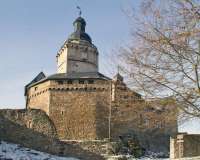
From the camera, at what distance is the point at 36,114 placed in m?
25.0

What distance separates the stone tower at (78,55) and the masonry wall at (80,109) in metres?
6.44

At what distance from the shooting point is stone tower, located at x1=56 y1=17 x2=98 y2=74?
39.2m

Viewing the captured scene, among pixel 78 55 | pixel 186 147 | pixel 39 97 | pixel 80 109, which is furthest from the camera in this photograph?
pixel 78 55

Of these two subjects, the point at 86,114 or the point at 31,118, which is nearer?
the point at 31,118

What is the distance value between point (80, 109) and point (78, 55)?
8763mm

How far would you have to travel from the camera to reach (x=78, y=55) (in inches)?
1548

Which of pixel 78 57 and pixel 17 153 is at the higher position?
pixel 78 57

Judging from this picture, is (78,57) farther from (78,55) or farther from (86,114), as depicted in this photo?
(86,114)

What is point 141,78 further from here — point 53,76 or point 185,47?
point 53,76

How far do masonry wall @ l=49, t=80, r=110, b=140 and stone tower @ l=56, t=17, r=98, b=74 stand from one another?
6.44 m

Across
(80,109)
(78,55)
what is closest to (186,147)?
(80,109)

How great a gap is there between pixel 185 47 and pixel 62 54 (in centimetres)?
3314

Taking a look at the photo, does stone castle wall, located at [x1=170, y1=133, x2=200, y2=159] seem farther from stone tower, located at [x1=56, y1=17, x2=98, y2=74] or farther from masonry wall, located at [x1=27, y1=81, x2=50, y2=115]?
stone tower, located at [x1=56, y1=17, x2=98, y2=74]

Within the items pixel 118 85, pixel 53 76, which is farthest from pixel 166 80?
pixel 53 76
